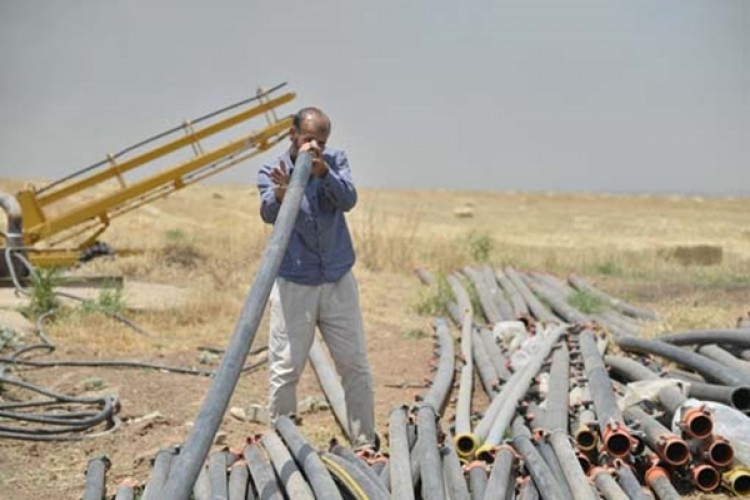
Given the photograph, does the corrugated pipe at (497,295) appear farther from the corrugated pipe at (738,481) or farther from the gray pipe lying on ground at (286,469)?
the gray pipe lying on ground at (286,469)

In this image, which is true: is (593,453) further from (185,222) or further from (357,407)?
(185,222)

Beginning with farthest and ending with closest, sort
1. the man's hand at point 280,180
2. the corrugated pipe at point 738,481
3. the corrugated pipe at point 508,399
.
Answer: the corrugated pipe at point 508,399 < the man's hand at point 280,180 < the corrugated pipe at point 738,481

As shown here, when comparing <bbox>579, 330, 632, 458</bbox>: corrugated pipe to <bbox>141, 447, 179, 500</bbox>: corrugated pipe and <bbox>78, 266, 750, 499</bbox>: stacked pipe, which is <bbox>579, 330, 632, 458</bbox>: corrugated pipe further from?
<bbox>141, 447, 179, 500</bbox>: corrugated pipe

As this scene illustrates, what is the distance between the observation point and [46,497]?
17.6ft

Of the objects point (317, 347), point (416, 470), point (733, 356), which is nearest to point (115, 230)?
point (317, 347)

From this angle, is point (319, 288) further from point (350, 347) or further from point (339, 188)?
point (339, 188)

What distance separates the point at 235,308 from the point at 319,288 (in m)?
6.22

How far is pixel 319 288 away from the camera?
5.40 m

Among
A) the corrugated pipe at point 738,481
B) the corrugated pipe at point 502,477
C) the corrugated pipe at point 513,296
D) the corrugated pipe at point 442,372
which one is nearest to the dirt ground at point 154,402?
the corrugated pipe at point 442,372

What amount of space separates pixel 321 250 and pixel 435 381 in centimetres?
247

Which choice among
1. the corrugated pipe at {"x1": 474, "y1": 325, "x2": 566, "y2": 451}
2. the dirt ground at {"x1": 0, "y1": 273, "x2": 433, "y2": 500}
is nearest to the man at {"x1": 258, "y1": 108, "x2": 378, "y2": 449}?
the corrugated pipe at {"x1": 474, "y1": 325, "x2": 566, "y2": 451}

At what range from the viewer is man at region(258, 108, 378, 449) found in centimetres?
518

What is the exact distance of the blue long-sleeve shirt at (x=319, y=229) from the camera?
523 centimetres

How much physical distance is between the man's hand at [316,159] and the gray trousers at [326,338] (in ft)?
2.32
